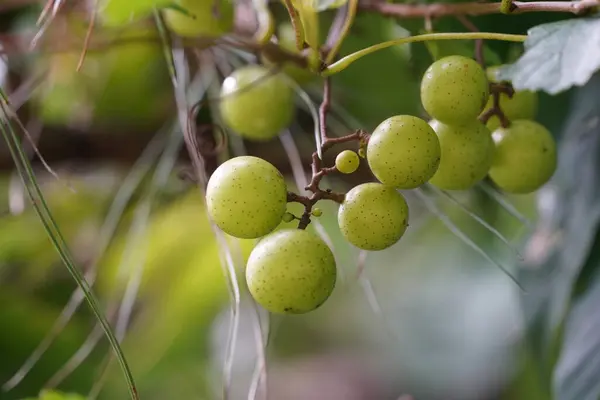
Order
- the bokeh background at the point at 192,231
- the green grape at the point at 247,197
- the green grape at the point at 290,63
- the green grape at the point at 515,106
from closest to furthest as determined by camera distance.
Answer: the green grape at the point at 247,197
the green grape at the point at 515,106
the green grape at the point at 290,63
the bokeh background at the point at 192,231

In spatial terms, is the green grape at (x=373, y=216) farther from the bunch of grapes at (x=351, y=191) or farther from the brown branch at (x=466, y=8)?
the brown branch at (x=466, y=8)

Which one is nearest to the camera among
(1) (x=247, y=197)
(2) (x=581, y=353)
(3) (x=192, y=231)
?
(1) (x=247, y=197)

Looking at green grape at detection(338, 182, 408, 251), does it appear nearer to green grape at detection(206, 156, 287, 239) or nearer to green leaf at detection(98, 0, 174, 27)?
green grape at detection(206, 156, 287, 239)

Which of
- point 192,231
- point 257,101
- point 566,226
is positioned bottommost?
point 192,231

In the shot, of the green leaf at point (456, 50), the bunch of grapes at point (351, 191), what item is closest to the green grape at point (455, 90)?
the bunch of grapes at point (351, 191)

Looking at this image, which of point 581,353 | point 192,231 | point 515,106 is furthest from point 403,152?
point 192,231

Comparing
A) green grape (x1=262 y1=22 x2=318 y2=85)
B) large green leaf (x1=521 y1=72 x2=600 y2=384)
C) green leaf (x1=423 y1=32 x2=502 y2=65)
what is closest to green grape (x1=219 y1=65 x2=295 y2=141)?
green grape (x1=262 y1=22 x2=318 y2=85)

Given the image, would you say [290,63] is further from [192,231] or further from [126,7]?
[192,231]
